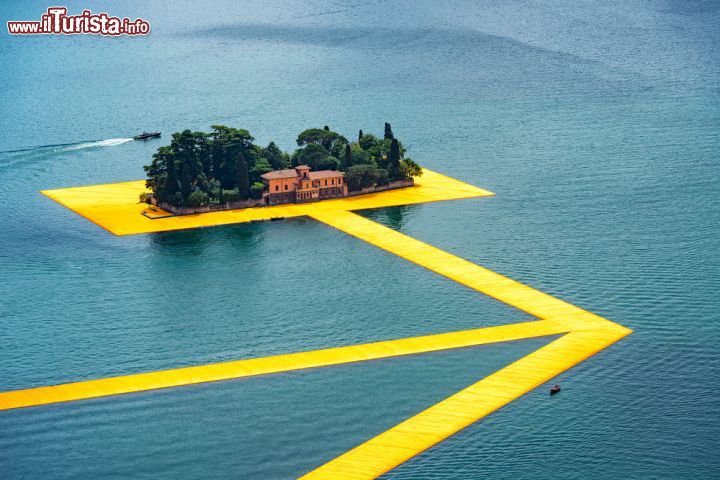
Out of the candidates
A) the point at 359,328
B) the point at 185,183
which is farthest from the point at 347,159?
the point at 359,328

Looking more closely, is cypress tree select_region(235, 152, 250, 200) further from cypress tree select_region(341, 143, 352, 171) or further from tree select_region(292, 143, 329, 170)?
cypress tree select_region(341, 143, 352, 171)

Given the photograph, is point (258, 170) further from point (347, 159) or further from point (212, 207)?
point (347, 159)

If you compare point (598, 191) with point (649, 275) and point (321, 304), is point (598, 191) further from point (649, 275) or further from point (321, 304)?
point (321, 304)

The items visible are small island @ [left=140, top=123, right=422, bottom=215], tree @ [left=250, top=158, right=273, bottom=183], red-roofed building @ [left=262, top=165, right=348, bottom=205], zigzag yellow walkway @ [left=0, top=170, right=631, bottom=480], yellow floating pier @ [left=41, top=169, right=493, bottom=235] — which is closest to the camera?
zigzag yellow walkway @ [left=0, top=170, right=631, bottom=480]

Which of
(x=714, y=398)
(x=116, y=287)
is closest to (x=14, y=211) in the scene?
(x=116, y=287)

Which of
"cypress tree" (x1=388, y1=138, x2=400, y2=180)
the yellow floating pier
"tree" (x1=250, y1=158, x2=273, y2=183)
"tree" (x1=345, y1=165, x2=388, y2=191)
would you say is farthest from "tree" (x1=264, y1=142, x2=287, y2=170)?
"cypress tree" (x1=388, y1=138, x2=400, y2=180)
